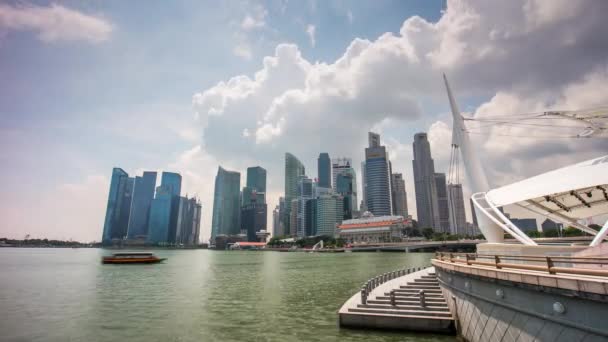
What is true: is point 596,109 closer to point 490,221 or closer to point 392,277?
point 490,221

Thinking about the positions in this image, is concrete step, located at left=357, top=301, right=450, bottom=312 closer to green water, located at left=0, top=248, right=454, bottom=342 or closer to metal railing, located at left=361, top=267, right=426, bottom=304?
metal railing, located at left=361, top=267, right=426, bottom=304

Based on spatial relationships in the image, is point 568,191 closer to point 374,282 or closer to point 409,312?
point 409,312

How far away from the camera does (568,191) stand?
58.0 ft

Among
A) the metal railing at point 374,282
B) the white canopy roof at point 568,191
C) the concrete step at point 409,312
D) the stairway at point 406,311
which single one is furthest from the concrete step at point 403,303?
the white canopy roof at point 568,191

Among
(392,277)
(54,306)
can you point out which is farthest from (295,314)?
(54,306)

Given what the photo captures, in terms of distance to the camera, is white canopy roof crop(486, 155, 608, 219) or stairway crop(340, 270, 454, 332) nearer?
white canopy roof crop(486, 155, 608, 219)

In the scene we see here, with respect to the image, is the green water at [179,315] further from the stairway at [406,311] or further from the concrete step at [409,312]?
the concrete step at [409,312]

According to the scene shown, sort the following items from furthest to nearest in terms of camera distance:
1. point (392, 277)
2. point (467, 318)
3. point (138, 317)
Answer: point (392, 277) → point (138, 317) → point (467, 318)

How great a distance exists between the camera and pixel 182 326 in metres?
22.0

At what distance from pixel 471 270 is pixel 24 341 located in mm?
26430

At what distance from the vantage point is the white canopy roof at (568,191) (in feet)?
52.1

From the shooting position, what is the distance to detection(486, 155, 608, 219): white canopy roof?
15.9 meters

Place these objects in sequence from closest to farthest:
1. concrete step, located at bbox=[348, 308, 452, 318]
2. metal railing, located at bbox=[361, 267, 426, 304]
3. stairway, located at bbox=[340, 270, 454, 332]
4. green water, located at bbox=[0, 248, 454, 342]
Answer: stairway, located at bbox=[340, 270, 454, 332], concrete step, located at bbox=[348, 308, 452, 318], green water, located at bbox=[0, 248, 454, 342], metal railing, located at bbox=[361, 267, 426, 304]

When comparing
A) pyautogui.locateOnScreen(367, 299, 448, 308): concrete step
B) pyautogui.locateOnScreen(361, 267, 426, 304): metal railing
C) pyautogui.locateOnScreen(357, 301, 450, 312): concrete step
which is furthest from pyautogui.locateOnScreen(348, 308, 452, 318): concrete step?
pyautogui.locateOnScreen(367, 299, 448, 308): concrete step
